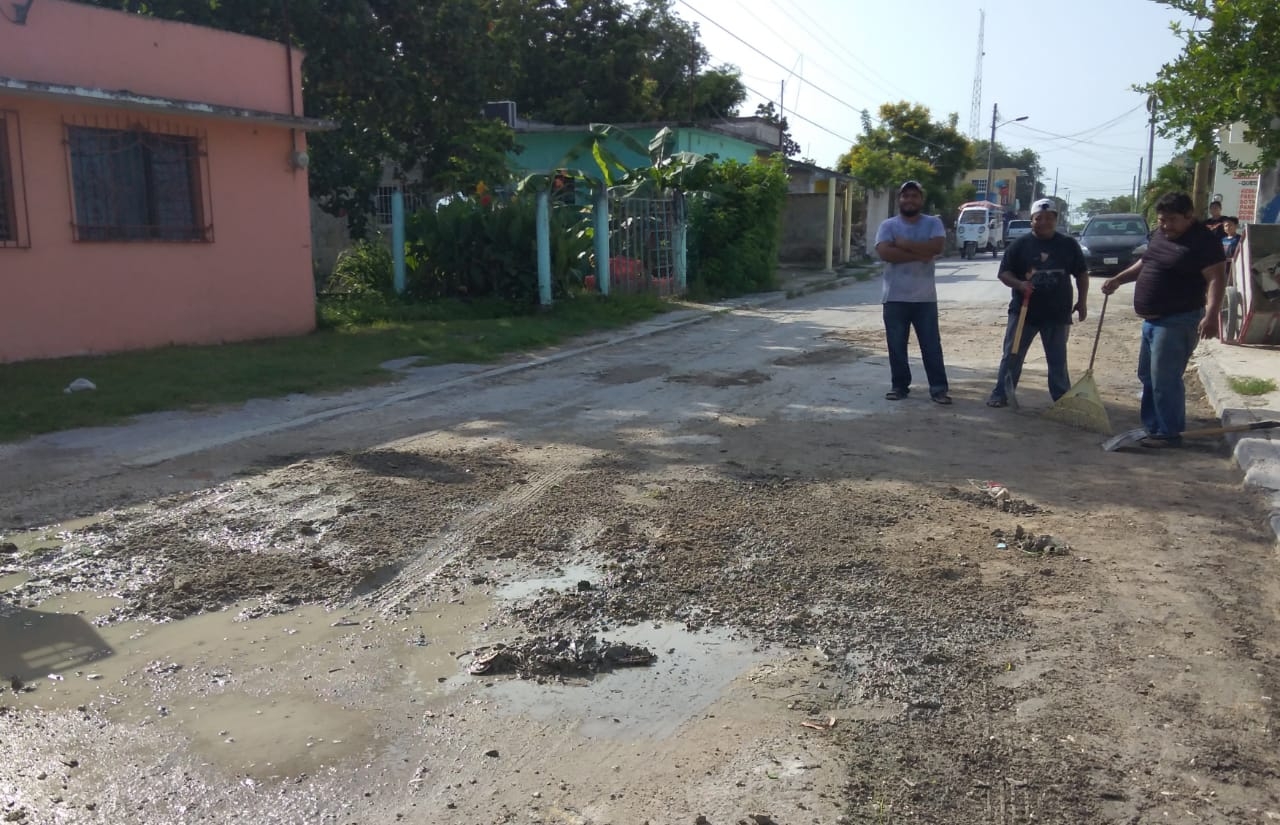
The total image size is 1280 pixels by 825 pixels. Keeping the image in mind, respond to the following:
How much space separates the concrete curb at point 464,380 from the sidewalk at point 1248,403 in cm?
643

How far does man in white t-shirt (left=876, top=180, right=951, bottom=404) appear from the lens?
8477 mm

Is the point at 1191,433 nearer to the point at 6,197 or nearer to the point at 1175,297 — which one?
the point at 1175,297

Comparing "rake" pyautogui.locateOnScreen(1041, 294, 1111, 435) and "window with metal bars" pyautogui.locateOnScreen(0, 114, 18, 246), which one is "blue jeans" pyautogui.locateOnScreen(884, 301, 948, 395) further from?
"window with metal bars" pyautogui.locateOnScreen(0, 114, 18, 246)

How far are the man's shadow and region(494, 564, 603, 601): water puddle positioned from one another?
1.57 meters

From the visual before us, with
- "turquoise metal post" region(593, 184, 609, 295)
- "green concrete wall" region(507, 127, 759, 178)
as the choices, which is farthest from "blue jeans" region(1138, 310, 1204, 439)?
"green concrete wall" region(507, 127, 759, 178)

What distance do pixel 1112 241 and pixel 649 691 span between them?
2450 centimetres

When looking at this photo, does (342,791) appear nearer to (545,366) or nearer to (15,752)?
(15,752)

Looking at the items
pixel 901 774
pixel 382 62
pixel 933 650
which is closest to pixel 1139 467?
pixel 933 650

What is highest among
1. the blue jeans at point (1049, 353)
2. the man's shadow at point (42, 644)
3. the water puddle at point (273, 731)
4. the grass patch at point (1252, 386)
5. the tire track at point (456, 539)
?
the blue jeans at point (1049, 353)

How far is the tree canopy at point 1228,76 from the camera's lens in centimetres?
776

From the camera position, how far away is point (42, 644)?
4031 millimetres

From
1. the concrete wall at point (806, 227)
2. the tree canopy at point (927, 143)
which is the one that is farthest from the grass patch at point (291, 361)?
the tree canopy at point (927, 143)

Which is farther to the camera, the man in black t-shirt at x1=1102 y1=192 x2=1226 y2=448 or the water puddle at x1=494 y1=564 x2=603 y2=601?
the man in black t-shirt at x1=1102 y1=192 x2=1226 y2=448

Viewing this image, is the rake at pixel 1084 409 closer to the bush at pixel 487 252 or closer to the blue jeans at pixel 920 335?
the blue jeans at pixel 920 335
